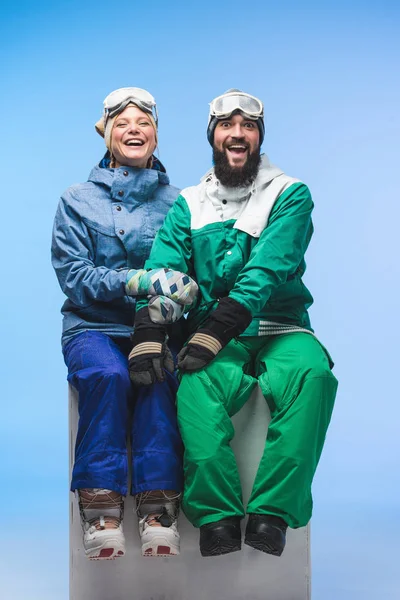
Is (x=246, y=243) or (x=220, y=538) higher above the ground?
(x=246, y=243)

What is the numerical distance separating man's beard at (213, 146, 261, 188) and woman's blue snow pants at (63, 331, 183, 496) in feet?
2.66

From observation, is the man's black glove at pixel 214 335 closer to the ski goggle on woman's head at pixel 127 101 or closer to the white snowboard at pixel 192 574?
the white snowboard at pixel 192 574

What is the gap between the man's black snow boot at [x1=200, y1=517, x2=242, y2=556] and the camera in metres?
4.10

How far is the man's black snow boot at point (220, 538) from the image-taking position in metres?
4.10

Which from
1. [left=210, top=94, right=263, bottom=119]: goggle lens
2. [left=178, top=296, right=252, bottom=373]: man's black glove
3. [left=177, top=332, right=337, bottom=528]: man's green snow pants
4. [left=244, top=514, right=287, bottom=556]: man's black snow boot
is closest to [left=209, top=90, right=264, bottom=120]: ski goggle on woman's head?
[left=210, top=94, right=263, bottom=119]: goggle lens

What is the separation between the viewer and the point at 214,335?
4309mm

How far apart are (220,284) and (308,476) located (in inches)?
32.3

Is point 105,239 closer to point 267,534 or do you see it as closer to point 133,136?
point 133,136

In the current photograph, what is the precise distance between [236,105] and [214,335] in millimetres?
947

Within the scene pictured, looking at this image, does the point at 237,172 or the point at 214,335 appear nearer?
the point at 214,335

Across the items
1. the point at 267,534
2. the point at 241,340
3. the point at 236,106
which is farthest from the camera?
the point at 236,106

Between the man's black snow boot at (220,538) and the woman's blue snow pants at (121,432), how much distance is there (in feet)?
0.66

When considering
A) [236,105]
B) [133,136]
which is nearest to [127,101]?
[133,136]

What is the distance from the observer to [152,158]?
16.7 ft
